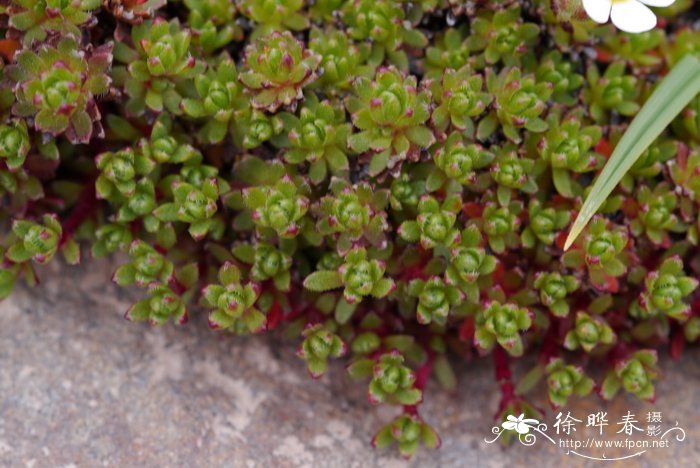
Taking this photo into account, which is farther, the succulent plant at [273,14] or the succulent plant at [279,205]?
the succulent plant at [273,14]

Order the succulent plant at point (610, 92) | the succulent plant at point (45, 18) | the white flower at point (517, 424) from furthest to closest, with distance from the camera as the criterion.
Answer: the succulent plant at point (610, 92) < the white flower at point (517, 424) < the succulent plant at point (45, 18)

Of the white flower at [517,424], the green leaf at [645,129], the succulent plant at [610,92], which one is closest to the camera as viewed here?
the green leaf at [645,129]

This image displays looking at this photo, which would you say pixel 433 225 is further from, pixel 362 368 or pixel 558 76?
pixel 558 76

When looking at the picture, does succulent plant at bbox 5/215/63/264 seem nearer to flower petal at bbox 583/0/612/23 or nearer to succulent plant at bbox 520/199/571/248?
succulent plant at bbox 520/199/571/248

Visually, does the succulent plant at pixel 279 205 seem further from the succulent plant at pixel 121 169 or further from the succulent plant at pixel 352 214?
the succulent plant at pixel 121 169

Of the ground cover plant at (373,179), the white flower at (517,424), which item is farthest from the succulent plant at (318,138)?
the white flower at (517,424)

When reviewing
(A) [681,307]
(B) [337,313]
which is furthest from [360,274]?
Result: (A) [681,307]

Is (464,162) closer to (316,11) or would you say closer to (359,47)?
(359,47)
